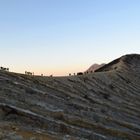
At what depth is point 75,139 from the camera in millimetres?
37625

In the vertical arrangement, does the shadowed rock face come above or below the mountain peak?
below

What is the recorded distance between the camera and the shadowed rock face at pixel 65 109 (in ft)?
126

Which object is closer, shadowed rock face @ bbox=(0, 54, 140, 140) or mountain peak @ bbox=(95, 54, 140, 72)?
Result: shadowed rock face @ bbox=(0, 54, 140, 140)

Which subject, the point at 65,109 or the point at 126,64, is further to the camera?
the point at 126,64

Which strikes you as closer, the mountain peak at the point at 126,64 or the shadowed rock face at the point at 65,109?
the shadowed rock face at the point at 65,109

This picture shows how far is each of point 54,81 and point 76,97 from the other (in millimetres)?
6198

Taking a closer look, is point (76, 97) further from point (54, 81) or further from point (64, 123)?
point (64, 123)

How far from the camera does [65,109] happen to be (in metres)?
49.5

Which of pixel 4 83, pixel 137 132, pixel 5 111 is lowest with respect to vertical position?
pixel 137 132

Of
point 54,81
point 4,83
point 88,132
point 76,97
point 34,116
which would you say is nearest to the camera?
point 34,116

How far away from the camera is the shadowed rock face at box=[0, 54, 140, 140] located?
1507 inches

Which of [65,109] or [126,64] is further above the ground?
[126,64]

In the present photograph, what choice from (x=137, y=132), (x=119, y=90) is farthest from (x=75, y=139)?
(x=119, y=90)

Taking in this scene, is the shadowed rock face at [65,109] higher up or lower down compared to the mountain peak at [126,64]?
lower down
